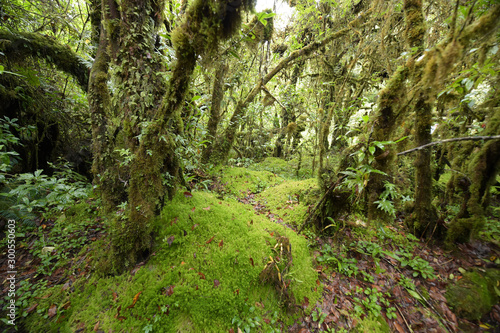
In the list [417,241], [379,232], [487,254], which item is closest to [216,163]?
[379,232]

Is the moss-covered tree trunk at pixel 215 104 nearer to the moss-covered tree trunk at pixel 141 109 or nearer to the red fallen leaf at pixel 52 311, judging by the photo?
the moss-covered tree trunk at pixel 141 109

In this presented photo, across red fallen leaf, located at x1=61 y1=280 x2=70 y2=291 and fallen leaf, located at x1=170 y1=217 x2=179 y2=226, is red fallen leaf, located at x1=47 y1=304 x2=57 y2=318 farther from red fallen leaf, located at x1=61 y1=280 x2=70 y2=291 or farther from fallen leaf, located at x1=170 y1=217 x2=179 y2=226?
fallen leaf, located at x1=170 y1=217 x2=179 y2=226

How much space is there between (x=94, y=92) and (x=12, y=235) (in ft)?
9.82

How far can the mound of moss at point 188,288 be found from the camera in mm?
2156

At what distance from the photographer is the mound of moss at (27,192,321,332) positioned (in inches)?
84.9

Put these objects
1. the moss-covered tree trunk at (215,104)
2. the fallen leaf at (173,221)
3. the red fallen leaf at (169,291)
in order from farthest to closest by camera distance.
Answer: the moss-covered tree trunk at (215,104)
the fallen leaf at (173,221)
the red fallen leaf at (169,291)

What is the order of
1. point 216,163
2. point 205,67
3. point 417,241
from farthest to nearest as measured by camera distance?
point 216,163, point 417,241, point 205,67

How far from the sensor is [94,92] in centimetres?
342

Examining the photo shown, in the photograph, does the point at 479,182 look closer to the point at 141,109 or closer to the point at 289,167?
the point at 141,109

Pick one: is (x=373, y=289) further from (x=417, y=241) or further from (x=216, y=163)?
(x=216, y=163)

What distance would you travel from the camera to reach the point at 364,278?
3.11 m

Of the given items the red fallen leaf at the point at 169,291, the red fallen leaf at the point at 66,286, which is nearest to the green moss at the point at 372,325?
the red fallen leaf at the point at 169,291

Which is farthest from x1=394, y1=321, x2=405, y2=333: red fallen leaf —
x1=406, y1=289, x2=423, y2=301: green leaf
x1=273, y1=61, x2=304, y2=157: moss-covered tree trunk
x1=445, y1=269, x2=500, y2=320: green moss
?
x1=273, y1=61, x2=304, y2=157: moss-covered tree trunk

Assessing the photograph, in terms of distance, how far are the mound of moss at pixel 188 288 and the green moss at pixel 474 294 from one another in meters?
2.04
